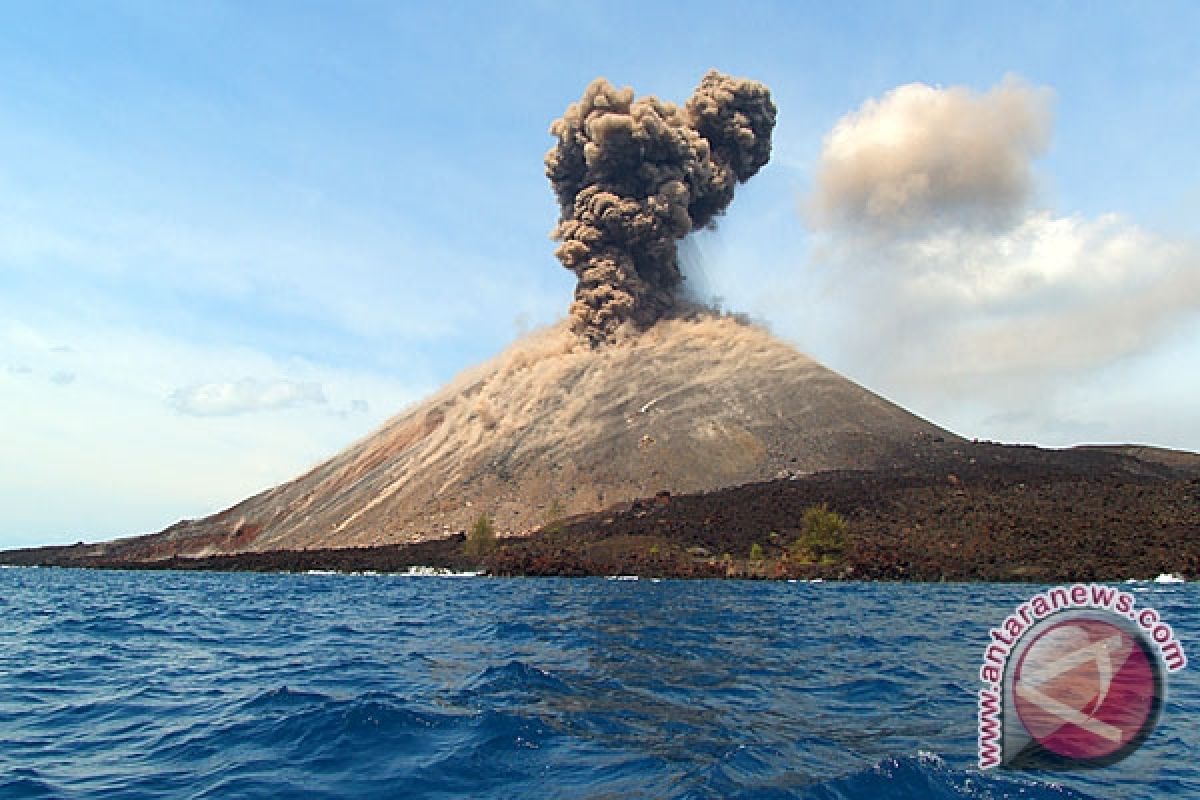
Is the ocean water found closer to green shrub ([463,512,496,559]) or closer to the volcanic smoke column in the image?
green shrub ([463,512,496,559])

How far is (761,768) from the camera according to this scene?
434 inches

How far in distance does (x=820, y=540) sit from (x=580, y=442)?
210ft

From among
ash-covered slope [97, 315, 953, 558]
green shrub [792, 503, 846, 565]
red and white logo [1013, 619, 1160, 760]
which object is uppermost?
ash-covered slope [97, 315, 953, 558]

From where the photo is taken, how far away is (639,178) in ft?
483

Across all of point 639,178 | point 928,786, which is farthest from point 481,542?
Result: point 928,786

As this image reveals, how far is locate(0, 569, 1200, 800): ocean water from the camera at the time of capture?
34.3 feet

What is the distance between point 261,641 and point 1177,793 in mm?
23763

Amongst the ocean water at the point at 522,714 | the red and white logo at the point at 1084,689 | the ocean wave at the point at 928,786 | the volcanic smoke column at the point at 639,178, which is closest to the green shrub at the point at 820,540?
the ocean water at the point at 522,714

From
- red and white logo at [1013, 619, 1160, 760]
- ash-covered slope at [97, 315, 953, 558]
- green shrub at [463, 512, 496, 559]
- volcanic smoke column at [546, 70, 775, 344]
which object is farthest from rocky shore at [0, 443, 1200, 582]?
red and white logo at [1013, 619, 1160, 760]

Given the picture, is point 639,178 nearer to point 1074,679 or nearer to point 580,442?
point 580,442

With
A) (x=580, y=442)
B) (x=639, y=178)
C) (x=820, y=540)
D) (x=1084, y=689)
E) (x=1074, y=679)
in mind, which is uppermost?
(x=639, y=178)

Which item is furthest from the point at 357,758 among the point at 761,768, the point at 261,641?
the point at 261,641

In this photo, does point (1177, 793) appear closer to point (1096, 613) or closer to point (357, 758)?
point (1096, 613)

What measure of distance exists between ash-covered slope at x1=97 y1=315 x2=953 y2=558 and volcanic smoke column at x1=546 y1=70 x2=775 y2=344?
10.9 metres
